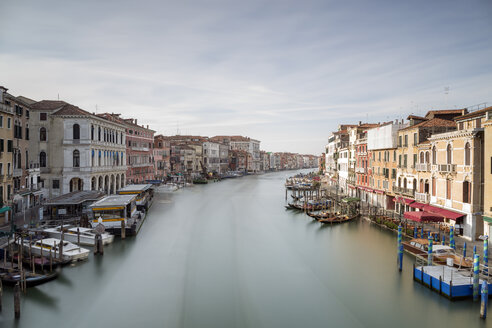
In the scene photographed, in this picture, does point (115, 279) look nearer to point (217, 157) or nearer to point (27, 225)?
point (27, 225)

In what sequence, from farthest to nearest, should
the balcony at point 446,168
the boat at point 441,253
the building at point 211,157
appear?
the building at point 211,157 → the balcony at point 446,168 → the boat at point 441,253

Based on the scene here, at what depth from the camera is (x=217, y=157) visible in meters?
80.9

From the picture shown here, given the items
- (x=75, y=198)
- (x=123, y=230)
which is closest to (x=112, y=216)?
(x=123, y=230)

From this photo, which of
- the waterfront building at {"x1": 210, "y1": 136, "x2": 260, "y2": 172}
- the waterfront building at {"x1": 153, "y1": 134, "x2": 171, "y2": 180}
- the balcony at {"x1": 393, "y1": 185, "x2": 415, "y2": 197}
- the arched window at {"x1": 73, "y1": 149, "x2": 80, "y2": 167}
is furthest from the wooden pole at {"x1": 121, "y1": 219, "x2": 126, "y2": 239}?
the waterfront building at {"x1": 210, "y1": 136, "x2": 260, "y2": 172}

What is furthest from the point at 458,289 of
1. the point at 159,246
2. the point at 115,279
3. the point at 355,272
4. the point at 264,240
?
the point at 159,246

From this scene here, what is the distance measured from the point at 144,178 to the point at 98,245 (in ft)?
98.7

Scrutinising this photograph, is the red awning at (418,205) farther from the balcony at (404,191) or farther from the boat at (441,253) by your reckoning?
the boat at (441,253)

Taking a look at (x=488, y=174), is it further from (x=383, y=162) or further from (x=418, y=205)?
(x=383, y=162)

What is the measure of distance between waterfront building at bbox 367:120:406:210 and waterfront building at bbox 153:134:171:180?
32.5 m

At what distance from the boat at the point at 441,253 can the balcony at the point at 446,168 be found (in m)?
4.77

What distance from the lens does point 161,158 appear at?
174 ft

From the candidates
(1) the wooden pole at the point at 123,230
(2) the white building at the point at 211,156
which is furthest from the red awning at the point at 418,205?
(2) the white building at the point at 211,156

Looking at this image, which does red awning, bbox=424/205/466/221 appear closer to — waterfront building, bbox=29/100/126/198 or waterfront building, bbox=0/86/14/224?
waterfront building, bbox=0/86/14/224

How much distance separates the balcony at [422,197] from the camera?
1928 centimetres
